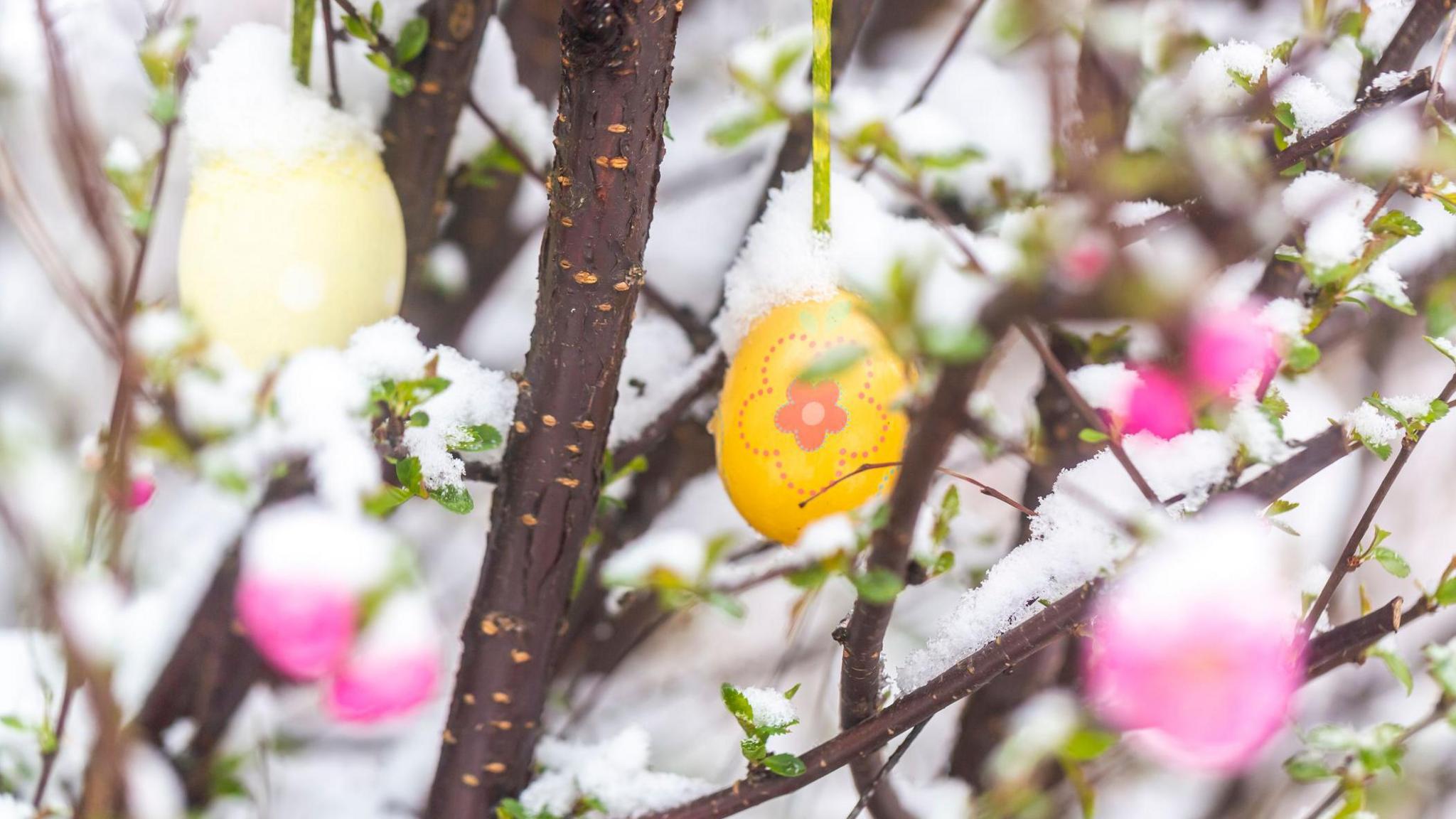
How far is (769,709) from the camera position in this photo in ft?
1.43

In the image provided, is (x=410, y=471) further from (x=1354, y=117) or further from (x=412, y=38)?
(x=1354, y=117)

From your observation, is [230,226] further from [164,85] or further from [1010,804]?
[1010,804]

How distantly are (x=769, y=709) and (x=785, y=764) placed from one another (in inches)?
1.0

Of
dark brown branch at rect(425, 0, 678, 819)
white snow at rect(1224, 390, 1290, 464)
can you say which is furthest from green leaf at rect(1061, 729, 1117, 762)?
dark brown branch at rect(425, 0, 678, 819)

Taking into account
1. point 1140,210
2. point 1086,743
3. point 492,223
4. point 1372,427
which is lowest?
point 1086,743

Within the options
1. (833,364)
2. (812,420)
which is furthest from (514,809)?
(833,364)

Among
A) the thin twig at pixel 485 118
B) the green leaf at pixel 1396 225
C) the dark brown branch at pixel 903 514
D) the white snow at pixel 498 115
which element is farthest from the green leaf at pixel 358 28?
the green leaf at pixel 1396 225

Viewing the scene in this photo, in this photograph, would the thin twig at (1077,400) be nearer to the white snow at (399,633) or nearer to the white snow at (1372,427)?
the white snow at (1372,427)

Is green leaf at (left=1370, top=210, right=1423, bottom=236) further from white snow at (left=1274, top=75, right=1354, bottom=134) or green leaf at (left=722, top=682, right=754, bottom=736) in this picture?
green leaf at (left=722, top=682, right=754, bottom=736)

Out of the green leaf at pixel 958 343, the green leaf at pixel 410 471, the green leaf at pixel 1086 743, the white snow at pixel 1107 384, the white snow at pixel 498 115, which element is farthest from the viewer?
the white snow at pixel 498 115

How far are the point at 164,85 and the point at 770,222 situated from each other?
35 centimetres

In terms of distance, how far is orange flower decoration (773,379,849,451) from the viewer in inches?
18.4

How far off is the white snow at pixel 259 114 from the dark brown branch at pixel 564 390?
18cm

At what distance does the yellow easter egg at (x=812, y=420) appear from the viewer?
47 cm
